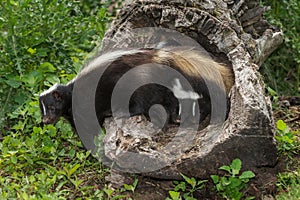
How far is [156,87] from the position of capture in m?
5.12

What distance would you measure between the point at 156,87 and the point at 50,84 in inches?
52.5

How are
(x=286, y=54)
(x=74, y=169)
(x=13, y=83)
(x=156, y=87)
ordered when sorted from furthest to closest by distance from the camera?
(x=286, y=54)
(x=13, y=83)
(x=156, y=87)
(x=74, y=169)

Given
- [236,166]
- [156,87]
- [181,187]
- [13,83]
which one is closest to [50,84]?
[13,83]

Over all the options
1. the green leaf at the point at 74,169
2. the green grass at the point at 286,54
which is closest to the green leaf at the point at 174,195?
the green leaf at the point at 74,169

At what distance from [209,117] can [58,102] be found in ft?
4.46

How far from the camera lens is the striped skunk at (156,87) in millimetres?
4895

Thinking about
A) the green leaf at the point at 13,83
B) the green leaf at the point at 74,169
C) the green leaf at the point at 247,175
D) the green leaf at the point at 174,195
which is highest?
the green leaf at the point at 247,175

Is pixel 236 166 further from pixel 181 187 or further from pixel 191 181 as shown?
pixel 181 187

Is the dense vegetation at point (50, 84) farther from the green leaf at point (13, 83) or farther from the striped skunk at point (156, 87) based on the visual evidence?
the striped skunk at point (156, 87)

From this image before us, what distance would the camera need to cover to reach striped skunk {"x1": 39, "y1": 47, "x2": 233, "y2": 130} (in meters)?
4.89

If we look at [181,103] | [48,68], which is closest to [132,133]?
[181,103]

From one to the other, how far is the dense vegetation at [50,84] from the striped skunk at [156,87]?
280 millimetres

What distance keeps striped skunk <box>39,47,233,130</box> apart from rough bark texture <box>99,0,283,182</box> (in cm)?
17

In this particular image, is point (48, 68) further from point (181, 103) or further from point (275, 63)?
point (275, 63)
